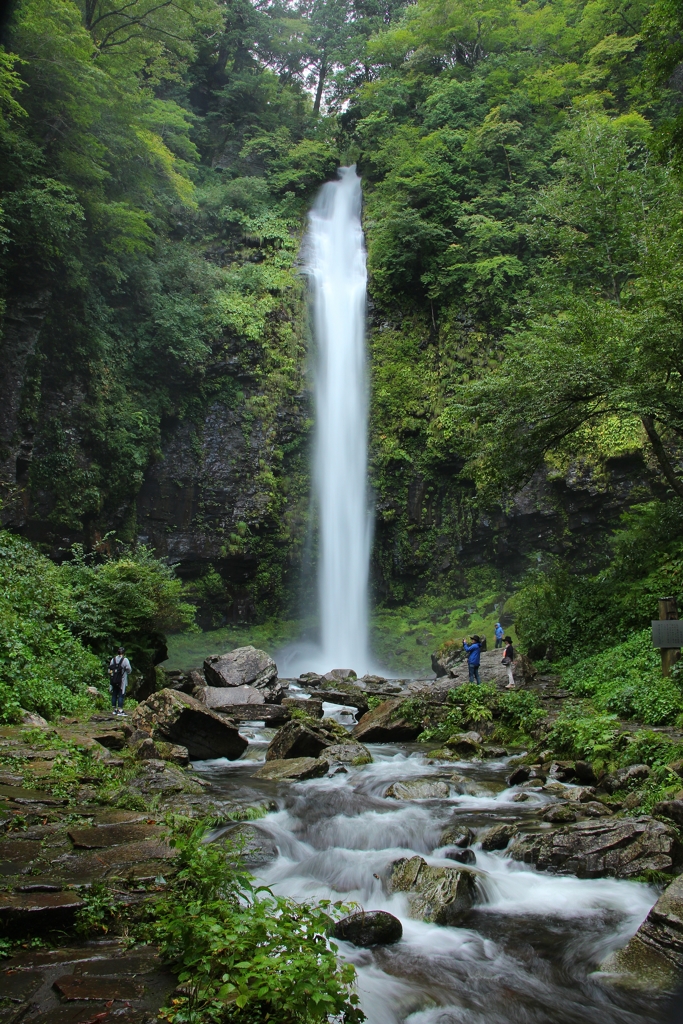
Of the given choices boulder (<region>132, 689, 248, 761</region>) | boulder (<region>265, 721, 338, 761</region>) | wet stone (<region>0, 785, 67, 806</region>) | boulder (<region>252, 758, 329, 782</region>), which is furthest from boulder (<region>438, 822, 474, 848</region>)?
boulder (<region>132, 689, 248, 761</region>)

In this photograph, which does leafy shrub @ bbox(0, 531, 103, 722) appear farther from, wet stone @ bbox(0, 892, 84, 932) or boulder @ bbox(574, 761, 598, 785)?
boulder @ bbox(574, 761, 598, 785)

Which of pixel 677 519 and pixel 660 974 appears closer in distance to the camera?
pixel 660 974

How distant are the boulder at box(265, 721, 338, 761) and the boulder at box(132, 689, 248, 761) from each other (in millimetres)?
644

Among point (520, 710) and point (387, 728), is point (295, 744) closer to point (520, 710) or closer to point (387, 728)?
point (387, 728)

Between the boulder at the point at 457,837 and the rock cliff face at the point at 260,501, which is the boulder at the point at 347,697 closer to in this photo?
the boulder at the point at 457,837

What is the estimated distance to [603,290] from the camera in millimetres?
17062

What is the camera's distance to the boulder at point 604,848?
212 inches

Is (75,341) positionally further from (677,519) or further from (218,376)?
(677,519)

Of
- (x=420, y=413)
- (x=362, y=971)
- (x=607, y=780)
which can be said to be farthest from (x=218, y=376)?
(x=362, y=971)

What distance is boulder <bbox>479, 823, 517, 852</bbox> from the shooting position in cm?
612

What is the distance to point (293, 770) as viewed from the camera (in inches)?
337

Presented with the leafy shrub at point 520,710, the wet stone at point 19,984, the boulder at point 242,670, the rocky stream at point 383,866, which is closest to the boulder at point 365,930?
the rocky stream at point 383,866

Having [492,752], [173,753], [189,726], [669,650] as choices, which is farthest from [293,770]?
[669,650]

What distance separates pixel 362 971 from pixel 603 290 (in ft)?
56.7
